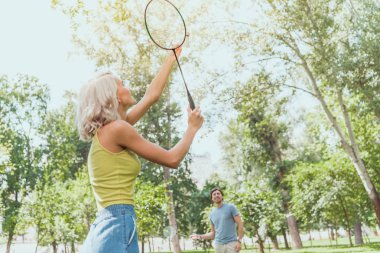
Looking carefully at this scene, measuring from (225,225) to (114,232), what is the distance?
248 inches

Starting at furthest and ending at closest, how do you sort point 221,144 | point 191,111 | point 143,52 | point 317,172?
point 221,144, point 317,172, point 143,52, point 191,111

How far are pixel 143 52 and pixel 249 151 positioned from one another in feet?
49.0

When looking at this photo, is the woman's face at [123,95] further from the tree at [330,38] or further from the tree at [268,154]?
the tree at [268,154]

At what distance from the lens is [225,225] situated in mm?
7957

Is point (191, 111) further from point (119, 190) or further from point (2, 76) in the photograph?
point (2, 76)

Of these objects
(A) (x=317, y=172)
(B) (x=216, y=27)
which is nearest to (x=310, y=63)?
(B) (x=216, y=27)

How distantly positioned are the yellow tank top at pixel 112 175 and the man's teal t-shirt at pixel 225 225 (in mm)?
6136

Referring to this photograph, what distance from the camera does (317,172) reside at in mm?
26328

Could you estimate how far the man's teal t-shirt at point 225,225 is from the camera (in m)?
7.92

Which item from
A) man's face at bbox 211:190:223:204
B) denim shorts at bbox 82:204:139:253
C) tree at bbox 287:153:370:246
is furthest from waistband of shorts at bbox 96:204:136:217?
tree at bbox 287:153:370:246

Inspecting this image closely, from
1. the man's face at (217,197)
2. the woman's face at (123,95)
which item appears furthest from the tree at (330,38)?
the woman's face at (123,95)

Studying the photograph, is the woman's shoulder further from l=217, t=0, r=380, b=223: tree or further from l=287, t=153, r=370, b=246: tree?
l=287, t=153, r=370, b=246: tree

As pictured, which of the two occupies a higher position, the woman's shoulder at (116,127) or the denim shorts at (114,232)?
the woman's shoulder at (116,127)

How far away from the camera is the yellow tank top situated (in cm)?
205
